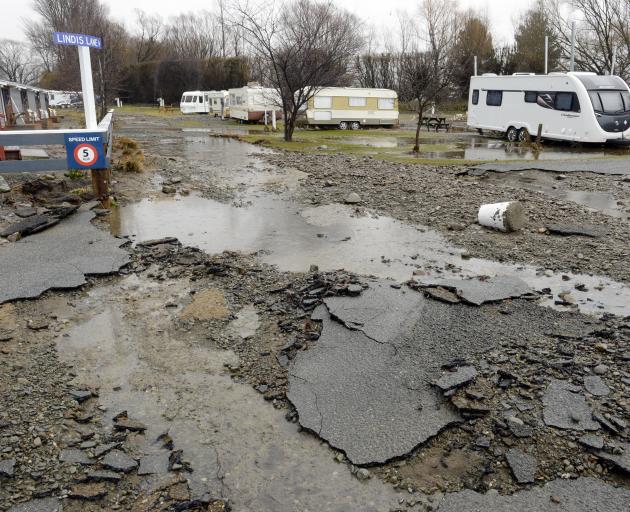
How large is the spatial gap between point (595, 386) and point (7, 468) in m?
4.11

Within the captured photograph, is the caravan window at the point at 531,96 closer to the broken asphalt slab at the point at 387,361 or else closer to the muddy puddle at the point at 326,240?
the muddy puddle at the point at 326,240

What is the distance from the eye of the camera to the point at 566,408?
13.2 feet

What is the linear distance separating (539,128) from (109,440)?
2322 centimetres

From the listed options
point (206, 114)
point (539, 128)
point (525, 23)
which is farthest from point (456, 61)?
point (539, 128)

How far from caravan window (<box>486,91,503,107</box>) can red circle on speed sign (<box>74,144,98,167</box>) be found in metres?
21.8

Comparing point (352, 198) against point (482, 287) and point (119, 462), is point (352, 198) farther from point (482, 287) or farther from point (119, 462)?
point (119, 462)

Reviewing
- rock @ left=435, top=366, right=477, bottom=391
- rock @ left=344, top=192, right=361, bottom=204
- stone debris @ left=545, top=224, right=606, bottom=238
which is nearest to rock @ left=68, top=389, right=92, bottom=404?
rock @ left=435, top=366, right=477, bottom=391

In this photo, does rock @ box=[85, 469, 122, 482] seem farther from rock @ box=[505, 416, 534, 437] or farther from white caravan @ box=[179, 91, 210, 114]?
white caravan @ box=[179, 91, 210, 114]

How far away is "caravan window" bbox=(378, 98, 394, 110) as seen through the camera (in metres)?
36.4

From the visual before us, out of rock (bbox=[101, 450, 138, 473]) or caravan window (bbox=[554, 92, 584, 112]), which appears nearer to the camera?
rock (bbox=[101, 450, 138, 473])

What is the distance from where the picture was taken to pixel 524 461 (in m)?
3.55

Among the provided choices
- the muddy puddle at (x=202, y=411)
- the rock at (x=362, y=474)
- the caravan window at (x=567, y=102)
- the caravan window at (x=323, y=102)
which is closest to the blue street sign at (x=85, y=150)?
the muddy puddle at (x=202, y=411)

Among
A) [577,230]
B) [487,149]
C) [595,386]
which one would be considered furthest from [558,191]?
[487,149]

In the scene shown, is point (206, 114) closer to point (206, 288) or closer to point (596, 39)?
point (596, 39)
